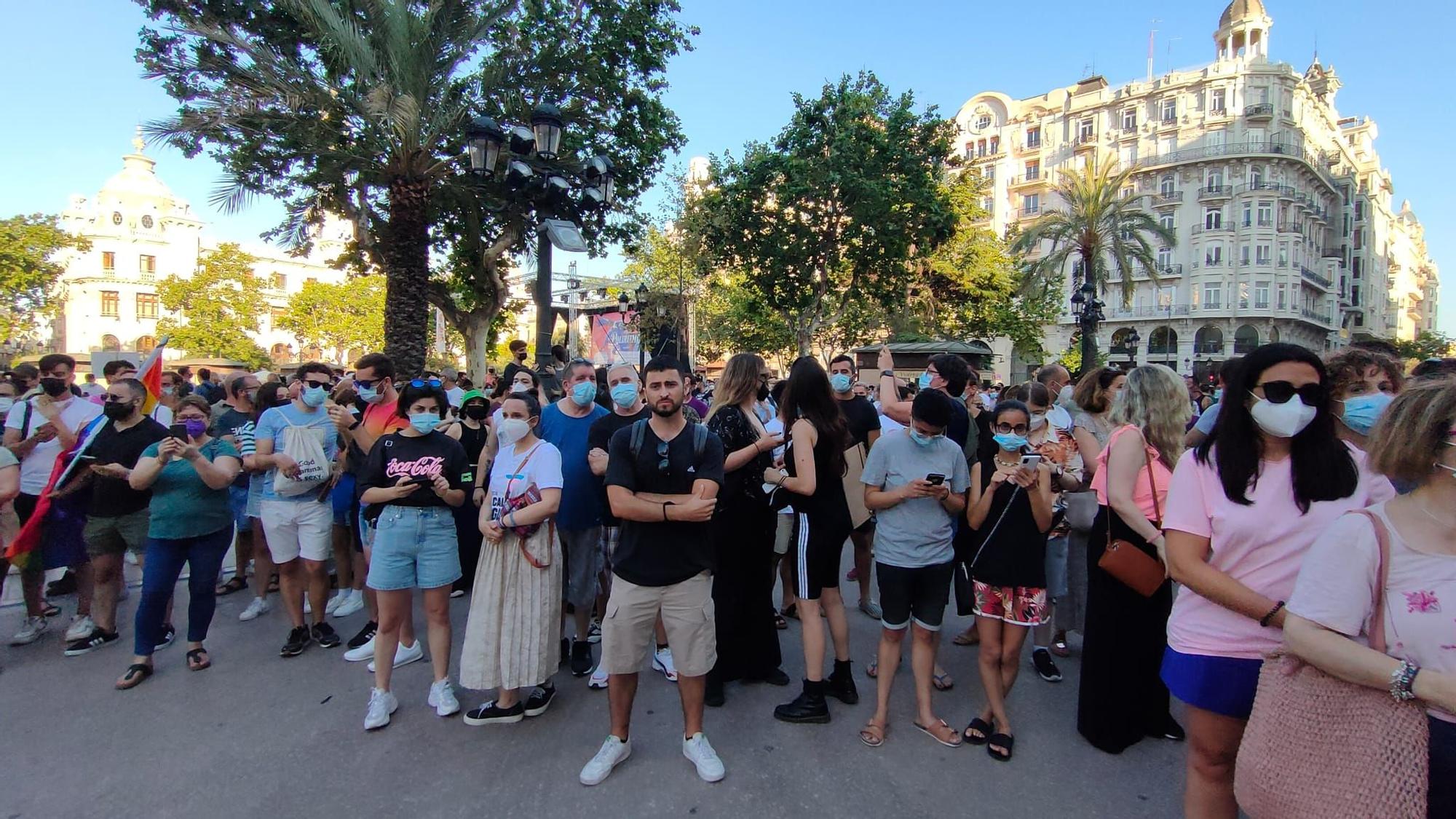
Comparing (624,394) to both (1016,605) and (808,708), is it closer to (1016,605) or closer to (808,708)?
(808,708)

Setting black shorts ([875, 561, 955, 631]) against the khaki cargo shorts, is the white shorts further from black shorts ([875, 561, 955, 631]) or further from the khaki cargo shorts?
black shorts ([875, 561, 955, 631])

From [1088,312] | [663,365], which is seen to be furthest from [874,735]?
[1088,312]

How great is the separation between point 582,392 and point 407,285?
7.93 meters

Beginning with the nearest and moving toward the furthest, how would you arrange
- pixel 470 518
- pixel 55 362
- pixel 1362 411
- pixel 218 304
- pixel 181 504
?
pixel 1362 411 < pixel 181 504 < pixel 55 362 < pixel 470 518 < pixel 218 304

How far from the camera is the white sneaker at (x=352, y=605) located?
5.33 m

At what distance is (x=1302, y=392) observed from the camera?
206 cm

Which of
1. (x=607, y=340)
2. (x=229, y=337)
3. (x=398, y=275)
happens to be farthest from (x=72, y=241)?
(x=398, y=275)

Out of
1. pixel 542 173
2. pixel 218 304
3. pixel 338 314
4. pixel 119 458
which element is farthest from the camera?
pixel 338 314

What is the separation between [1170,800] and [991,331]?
26.8m

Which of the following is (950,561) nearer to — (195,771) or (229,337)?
(195,771)

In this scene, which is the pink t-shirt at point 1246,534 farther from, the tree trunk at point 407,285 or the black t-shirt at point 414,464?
the tree trunk at point 407,285

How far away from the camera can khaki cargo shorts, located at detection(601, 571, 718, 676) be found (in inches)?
122

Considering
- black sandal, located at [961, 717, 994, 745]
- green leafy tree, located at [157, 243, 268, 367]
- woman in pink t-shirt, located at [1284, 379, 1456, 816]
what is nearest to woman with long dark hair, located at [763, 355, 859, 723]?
black sandal, located at [961, 717, 994, 745]

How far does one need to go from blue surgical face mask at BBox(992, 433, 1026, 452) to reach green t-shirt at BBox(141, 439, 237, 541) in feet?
15.6
